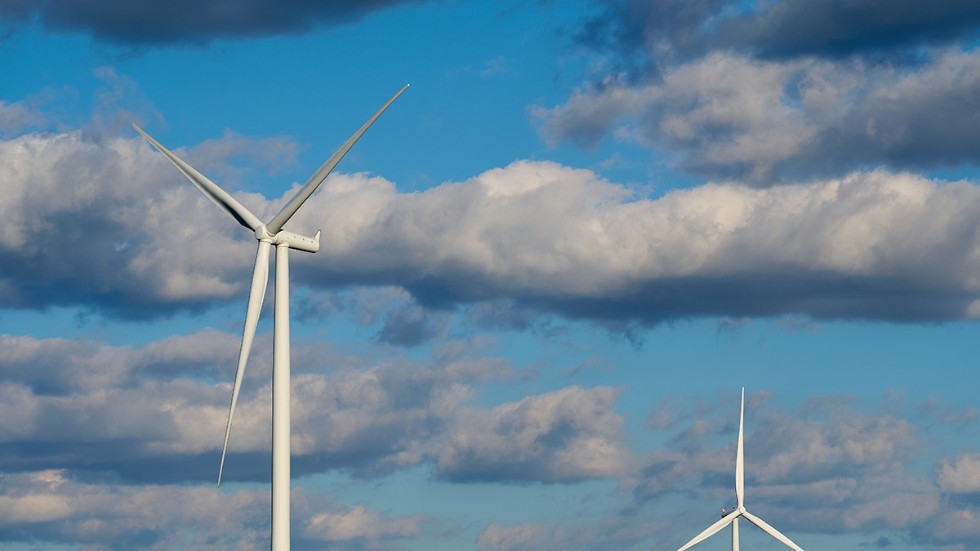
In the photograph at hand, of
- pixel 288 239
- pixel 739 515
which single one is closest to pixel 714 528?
pixel 739 515

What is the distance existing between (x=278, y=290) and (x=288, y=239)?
414 cm

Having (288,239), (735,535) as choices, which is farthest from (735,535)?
(288,239)

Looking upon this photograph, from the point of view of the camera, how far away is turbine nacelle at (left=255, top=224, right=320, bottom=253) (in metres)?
101

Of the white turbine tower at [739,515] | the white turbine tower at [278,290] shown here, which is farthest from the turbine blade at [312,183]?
the white turbine tower at [739,515]

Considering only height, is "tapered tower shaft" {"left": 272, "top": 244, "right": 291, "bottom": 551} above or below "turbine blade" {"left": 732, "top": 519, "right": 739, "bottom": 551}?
below

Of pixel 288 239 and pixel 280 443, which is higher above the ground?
pixel 288 239

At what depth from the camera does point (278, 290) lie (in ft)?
324

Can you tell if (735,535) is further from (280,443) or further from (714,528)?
(280,443)

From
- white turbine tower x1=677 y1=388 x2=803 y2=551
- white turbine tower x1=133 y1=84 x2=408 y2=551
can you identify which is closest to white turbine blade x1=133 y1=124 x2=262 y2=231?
white turbine tower x1=133 y1=84 x2=408 y2=551

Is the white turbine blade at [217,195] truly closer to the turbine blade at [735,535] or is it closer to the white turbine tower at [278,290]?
the white turbine tower at [278,290]

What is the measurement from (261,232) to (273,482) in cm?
1523

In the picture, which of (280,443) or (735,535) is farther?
(735,535)

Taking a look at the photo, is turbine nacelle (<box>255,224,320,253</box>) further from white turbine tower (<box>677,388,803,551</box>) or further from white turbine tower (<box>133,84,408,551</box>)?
white turbine tower (<box>677,388,803,551</box>)

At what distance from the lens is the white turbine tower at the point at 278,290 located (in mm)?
96500
